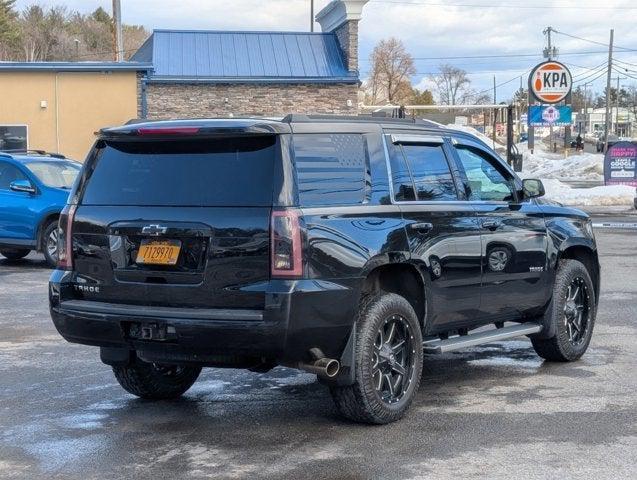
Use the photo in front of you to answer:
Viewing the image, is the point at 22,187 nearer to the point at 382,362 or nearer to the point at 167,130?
the point at 167,130

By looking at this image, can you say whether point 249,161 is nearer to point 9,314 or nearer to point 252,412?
point 252,412

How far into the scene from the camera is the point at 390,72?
80562 mm

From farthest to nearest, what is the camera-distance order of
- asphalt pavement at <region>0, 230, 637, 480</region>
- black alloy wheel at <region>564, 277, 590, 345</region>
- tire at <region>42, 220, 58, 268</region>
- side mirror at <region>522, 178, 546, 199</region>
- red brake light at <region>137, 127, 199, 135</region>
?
tire at <region>42, 220, 58, 268</region>, black alloy wheel at <region>564, 277, 590, 345</region>, side mirror at <region>522, 178, 546, 199</region>, red brake light at <region>137, 127, 199, 135</region>, asphalt pavement at <region>0, 230, 637, 480</region>

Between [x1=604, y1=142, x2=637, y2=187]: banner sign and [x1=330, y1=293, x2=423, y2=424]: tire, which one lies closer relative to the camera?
[x1=330, y1=293, x2=423, y2=424]: tire

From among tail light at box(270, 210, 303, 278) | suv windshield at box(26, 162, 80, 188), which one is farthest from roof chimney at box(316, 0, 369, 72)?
tail light at box(270, 210, 303, 278)

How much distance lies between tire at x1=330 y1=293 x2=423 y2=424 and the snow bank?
24.2m

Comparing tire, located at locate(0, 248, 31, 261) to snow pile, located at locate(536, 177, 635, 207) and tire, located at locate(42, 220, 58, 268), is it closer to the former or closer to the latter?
tire, located at locate(42, 220, 58, 268)

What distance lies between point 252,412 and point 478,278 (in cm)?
186

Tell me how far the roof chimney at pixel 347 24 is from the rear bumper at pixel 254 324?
29.9m

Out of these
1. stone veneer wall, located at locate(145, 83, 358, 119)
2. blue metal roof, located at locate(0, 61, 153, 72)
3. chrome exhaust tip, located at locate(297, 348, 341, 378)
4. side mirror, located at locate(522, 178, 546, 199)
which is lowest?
chrome exhaust tip, located at locate(297, 348, 341, 378)

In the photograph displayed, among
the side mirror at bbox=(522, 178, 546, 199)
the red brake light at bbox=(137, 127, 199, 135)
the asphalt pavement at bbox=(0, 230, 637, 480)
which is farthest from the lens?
the side mirror at bbox=(522, 178, 546, 199)

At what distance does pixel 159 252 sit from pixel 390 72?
75.4m

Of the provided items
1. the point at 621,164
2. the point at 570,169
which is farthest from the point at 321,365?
the point at 570,169

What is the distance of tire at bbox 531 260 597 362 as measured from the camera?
28.2 ft
